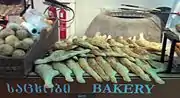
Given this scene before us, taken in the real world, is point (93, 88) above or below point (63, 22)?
below

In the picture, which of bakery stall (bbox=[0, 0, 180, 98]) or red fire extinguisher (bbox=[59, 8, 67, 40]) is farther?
red fire extinguisher (bbox=[59, 8, 67, 40])

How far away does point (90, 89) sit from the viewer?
3.80 ft

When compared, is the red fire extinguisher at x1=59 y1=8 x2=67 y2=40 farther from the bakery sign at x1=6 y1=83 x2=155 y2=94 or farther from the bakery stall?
the bakery sign at x1=6 y1=83 x2=155 y2=94

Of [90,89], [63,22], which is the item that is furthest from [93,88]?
[63,22]

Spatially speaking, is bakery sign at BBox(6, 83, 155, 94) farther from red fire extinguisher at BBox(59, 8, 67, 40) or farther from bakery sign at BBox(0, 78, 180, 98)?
red fire extinguisher at BBox(59, 8, 67, 40)

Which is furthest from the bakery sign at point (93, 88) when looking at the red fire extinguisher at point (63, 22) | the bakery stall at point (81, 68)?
the red fire extinguisher at point (63, 22)

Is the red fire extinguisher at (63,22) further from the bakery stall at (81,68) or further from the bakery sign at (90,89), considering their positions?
the bakery sign at (90,89)

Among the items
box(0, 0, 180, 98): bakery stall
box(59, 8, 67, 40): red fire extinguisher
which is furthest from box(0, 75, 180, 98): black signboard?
box(59, 8, 67, 40): red fire extinguisher

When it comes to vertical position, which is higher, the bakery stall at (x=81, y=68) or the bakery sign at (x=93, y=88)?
the bakery stall at (x=81, y=68)

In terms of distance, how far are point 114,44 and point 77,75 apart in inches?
12.7

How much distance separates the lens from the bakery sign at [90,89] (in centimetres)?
115

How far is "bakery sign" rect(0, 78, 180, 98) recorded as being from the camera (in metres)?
1.15

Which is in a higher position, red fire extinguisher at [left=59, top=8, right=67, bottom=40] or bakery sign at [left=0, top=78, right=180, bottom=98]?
red fire extinguisher at [left=59, top=8, right=67, bottom=40]

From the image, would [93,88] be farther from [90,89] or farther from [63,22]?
[63,22]
